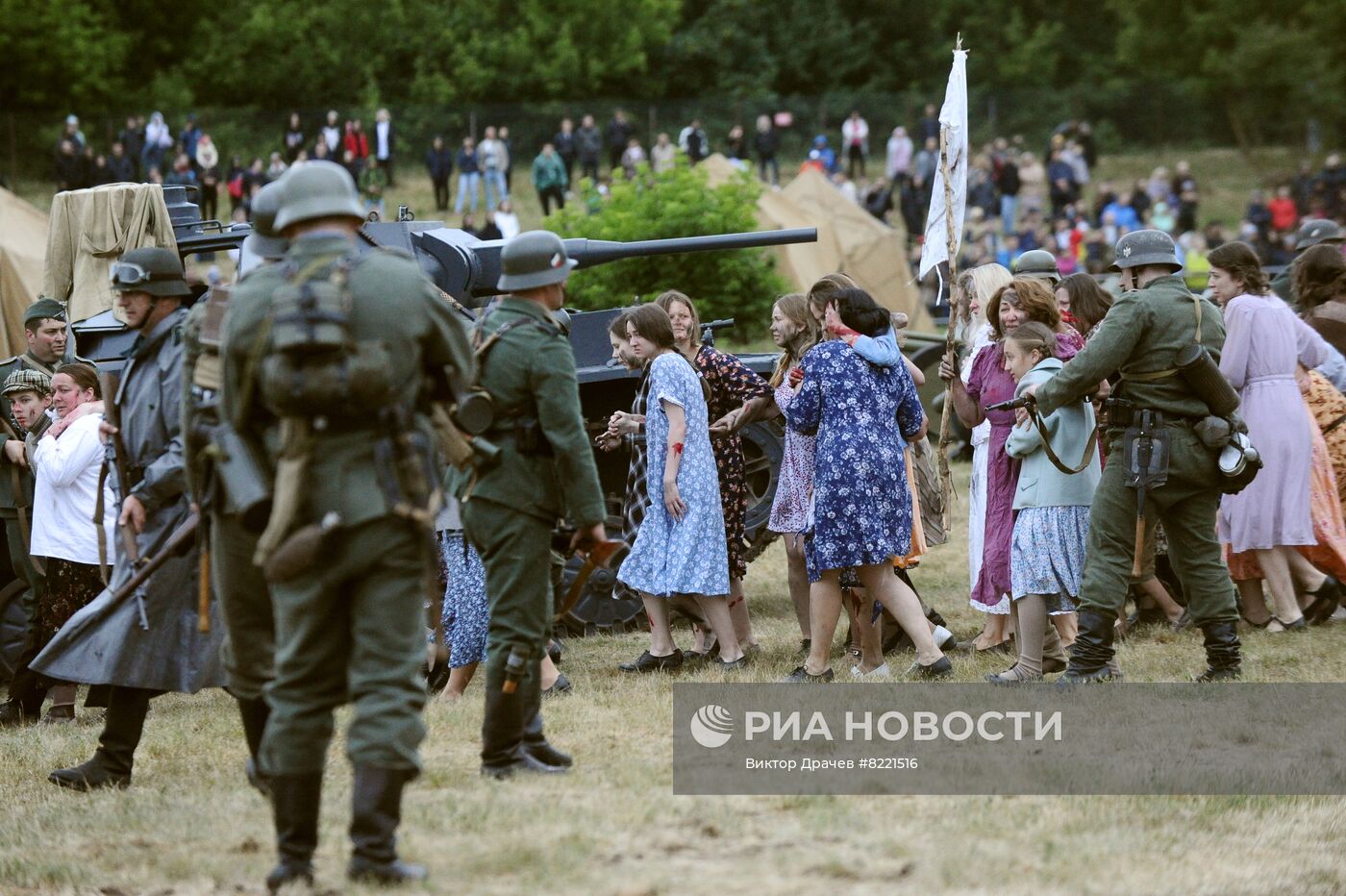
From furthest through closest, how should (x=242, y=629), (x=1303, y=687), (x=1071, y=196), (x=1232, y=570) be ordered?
(x=1071, y=196)
(x=1232, y=570)
(x=1303, y=687)
(x=242, y=629)

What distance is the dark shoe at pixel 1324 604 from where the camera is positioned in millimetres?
9789

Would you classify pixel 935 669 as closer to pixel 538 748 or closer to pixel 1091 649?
pixel 1091 649

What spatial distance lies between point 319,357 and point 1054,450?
3.91m

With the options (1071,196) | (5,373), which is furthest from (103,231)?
(1071,196)

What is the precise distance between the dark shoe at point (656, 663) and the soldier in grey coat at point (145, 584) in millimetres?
2419

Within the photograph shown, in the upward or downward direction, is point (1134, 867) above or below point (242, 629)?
below

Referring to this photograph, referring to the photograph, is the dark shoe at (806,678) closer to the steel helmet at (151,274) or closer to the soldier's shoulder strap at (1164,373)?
the soldier's shoulder strap at (1164,373)

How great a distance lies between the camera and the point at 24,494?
28.4ft

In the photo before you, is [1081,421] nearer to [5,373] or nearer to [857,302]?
[857,302]

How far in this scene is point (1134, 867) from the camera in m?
5.29

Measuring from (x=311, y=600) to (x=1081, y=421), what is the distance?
398 cm

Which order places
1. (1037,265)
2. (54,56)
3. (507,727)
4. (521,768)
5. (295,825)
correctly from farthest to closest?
(54,56) → (1037,265) → (521,768) → (507,727) → (295,825)

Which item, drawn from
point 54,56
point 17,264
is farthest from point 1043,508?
point 54,56

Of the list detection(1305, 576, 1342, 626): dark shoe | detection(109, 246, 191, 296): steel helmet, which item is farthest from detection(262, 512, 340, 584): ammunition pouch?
detection(1305, 576, 1342, 626): dark shoe
